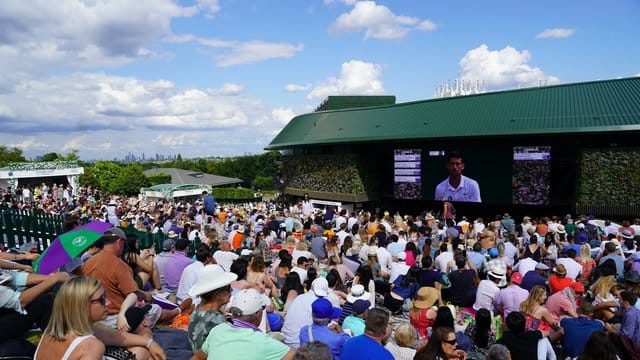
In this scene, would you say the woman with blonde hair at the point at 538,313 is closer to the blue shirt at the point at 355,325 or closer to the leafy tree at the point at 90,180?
the blue shirt at the point at 355,325

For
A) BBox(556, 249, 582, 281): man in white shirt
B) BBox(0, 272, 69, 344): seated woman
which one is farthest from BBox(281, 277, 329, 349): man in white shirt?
BBox(556, 249, 582, 281): man in white shirt

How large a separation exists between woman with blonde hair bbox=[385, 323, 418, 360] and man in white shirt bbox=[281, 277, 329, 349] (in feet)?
3.96

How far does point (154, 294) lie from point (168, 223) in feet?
31.7

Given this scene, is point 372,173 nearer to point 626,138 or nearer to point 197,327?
point 626,138

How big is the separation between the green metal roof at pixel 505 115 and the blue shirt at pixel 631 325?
60.9 feet

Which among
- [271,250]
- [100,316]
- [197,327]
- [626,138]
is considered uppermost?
[626,138]

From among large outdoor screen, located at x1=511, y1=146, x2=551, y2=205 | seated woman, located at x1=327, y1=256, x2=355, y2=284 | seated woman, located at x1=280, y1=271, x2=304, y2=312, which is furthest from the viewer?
large outdoor screen, located at x1=511, y1=146, x2=551, y2=205

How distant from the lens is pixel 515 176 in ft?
79.1

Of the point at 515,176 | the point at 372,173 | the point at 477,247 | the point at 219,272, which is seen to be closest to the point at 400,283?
the point at 477,247

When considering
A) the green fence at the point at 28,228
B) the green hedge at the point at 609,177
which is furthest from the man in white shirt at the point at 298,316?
the green hedge at the point at 609,177

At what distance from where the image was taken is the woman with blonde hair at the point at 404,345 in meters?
5.30

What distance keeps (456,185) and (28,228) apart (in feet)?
69.3

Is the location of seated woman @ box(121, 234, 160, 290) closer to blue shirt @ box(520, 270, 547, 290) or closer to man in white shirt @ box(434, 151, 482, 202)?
blue shirt @ box(520, 270, 547, 290)

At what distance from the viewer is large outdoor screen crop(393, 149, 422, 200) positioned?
27344 millimetres
